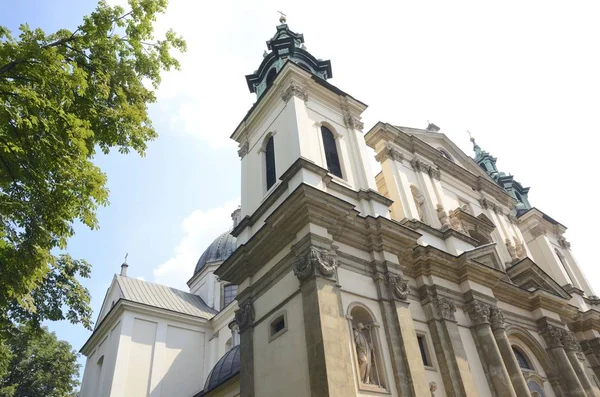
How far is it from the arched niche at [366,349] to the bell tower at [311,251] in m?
0.03

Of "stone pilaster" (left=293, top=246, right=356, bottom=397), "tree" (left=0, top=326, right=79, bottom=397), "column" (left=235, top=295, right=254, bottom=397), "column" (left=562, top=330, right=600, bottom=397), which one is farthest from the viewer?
"tree" (left=0, top=326, right=79, bottom=397)

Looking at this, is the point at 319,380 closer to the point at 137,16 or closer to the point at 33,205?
the point at 33,205

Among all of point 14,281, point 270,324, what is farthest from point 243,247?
point 14,281

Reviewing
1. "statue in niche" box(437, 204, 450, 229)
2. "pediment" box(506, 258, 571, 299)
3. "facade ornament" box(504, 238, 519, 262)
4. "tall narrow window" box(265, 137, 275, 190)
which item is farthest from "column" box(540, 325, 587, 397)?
"tall narrow window" box(265, 137, 275, 190)

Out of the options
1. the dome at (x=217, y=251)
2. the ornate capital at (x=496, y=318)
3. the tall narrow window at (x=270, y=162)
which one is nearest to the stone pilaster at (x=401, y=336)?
the ornate capital at (x=496, y=318)

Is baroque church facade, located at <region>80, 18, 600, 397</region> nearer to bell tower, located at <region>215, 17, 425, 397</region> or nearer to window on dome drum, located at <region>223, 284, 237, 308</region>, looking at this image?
bell tower, located at <region>215, 17, 425, 397</region>

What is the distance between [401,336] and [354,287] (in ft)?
4.94

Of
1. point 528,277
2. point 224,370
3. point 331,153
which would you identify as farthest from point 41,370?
point 528,277

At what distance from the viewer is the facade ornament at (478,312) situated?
12.4m

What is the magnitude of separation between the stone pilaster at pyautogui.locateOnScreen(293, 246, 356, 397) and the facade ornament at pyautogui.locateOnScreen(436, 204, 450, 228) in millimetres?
6025

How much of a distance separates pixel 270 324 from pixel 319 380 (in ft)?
8.15

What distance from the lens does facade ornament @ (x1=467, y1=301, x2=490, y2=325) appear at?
40.6 feet

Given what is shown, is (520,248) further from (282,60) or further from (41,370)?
(41,370)

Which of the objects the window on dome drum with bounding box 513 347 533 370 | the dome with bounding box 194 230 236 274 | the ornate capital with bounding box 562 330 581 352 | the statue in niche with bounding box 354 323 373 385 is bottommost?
the statue in niche with bounding box 354 323 373 385
